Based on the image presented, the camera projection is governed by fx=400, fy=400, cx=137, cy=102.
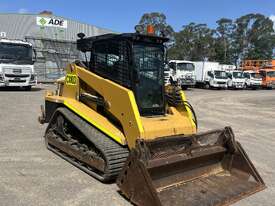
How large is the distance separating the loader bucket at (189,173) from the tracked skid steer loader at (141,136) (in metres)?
0.01

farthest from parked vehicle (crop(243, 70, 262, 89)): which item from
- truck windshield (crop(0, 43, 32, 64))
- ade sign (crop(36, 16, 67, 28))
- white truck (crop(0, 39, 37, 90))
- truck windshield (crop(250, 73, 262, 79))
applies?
truck windshield (crop(0, 43, 32, 64))

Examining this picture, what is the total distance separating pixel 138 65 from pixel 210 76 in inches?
1208

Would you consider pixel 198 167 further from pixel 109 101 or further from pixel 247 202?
pixel 109 101

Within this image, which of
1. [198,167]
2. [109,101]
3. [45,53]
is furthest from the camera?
[45,53]

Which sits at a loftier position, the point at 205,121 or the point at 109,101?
the point at 109,101

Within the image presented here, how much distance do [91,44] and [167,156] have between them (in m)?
2.97

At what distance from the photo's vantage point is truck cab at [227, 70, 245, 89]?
A: 37531 mm

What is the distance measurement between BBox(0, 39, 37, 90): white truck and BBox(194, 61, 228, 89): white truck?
19.1 m

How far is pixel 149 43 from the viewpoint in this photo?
6.93m

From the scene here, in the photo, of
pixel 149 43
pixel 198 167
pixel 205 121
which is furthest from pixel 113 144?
pixel 205 121

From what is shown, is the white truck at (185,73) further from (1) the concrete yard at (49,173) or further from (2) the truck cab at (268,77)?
(1) the concrete yard at (49,173)

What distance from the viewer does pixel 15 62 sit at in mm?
21203

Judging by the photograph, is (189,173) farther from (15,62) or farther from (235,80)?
(235,80)

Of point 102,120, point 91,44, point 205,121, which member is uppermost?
point 91,44
